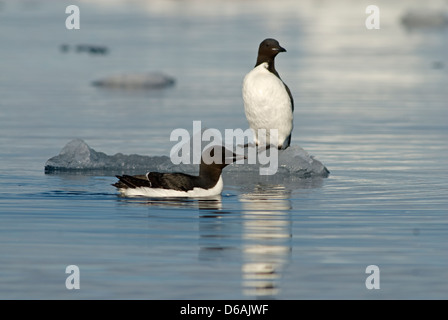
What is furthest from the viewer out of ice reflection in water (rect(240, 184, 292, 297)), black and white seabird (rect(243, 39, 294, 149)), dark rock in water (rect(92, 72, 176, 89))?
dark rock in water (rect(92, 72, 176, 89))

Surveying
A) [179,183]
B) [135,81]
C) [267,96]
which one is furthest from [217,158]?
[135,81]

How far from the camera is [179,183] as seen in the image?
13438 mm

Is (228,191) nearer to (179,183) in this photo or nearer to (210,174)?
(210,174)

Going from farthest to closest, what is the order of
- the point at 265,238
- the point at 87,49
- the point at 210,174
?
the point at 87,49 → the point at 210,174 → the point at 265,238

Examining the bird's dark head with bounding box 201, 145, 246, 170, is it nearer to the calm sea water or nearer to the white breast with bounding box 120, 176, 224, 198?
the white breast with bounding box 120, 176, 224, 198

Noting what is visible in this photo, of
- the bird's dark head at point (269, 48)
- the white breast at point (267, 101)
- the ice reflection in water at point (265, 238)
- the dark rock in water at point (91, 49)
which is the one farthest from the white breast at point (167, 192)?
the dark rock in water at point (91, 49)

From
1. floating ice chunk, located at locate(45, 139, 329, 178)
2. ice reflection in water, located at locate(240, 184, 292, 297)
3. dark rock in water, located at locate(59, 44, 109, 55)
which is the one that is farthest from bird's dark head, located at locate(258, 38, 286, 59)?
dark rock in water, located at locate(59, 44, 109, 55)

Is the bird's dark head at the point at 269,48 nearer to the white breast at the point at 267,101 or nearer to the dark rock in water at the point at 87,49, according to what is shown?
the white breast at the point at 267,101

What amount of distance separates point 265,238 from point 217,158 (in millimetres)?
2637

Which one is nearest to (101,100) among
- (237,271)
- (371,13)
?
(237,271)

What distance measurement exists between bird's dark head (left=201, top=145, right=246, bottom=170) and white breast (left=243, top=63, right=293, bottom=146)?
8.60 feet

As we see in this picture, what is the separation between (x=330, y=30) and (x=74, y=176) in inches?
1485

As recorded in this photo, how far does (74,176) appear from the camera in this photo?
1536 centimetres

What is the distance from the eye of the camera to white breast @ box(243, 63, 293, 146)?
53.2 feet
